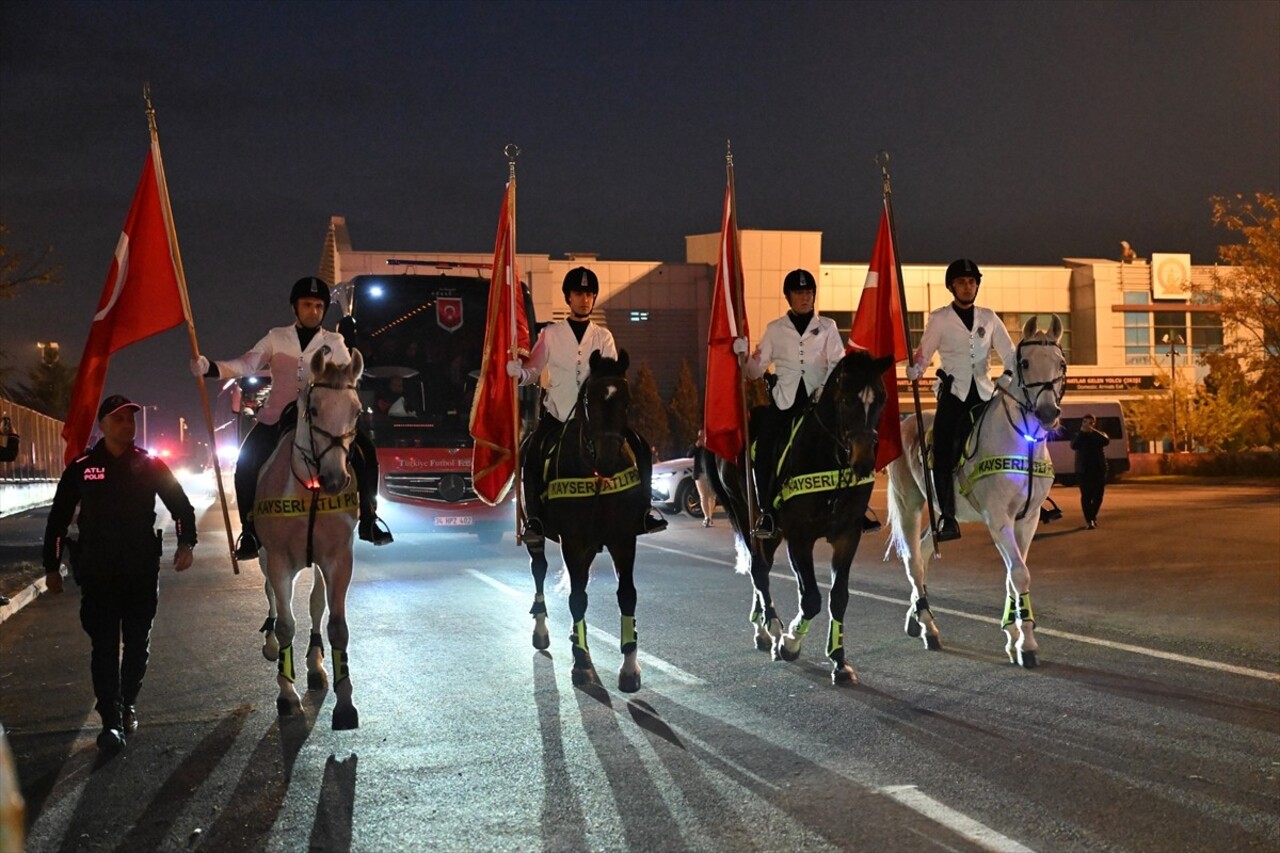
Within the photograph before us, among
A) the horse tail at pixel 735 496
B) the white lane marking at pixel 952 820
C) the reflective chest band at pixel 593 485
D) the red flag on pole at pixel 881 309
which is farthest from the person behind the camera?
the red flag on pole at pixel 881 309

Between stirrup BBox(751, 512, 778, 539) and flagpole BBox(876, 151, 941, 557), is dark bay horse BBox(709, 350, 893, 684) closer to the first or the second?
stirrup BBox(751, 512, 778, 539)

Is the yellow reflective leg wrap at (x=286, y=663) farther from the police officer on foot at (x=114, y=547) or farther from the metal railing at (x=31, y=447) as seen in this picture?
the metal railing at (x=31, y=447)

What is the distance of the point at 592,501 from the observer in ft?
28.8

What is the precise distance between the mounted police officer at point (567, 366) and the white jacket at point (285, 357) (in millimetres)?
1509

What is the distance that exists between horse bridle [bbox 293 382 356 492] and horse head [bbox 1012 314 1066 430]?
16.6ft

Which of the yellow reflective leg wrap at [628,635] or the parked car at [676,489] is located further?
the parked car at [676,489]

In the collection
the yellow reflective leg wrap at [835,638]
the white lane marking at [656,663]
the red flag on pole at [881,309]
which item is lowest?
the white lane marking at [656,663]

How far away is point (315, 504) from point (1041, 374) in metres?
5.40

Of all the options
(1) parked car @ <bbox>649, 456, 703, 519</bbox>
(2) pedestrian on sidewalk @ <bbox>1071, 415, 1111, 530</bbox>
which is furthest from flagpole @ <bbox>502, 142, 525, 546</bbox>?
(1) parked car @ <bbox>649, 456, 703, 519</bbox>

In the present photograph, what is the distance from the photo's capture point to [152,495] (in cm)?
746

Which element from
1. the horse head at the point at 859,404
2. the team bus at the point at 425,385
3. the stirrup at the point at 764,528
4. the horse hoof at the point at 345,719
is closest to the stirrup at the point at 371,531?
the horse hoof at the point at 345,719

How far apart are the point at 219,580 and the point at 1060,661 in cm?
1134

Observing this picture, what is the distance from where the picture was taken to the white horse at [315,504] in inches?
293

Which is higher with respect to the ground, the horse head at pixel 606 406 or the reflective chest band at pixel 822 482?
the horse head at pixel 606 406
